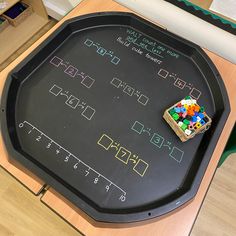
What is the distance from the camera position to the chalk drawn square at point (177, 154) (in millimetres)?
761

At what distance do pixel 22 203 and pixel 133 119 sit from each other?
34.8 inches

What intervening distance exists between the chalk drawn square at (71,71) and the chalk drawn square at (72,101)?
8 cm

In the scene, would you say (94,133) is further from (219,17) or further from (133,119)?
(219,17)

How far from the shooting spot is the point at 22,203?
1.37 meters

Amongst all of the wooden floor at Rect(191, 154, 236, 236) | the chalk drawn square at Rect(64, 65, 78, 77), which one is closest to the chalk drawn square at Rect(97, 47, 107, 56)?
the chalk drawn square at Rect(64, 65, 78, 77)

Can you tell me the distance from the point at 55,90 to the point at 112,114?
199 millimetres

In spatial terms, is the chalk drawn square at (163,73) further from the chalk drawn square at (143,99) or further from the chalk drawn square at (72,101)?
the chalk drawn square at (72,101)

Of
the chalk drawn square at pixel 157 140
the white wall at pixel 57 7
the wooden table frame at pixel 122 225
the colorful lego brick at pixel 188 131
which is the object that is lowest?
the wooden table frame at pixel 122 225

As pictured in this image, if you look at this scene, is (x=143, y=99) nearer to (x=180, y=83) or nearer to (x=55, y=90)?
(x=180, y=83)

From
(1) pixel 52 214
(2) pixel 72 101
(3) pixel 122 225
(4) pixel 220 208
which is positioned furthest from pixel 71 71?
(4) pixel 220 208

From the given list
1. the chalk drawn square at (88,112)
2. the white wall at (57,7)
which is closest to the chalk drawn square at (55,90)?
the chalk drawn square at (88,112)

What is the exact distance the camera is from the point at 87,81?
2.83ft

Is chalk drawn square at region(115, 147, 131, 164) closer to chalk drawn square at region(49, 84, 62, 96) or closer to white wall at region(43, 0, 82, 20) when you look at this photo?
chalk drawn square at region(49, 84, 62, 96)

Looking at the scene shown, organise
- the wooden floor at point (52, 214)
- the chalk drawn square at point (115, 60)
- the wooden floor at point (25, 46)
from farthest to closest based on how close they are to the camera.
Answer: the wooden floor at point (25, 46) → the wooden floor at point (52, 214) → the chalk drawn square at point (115, 60)
